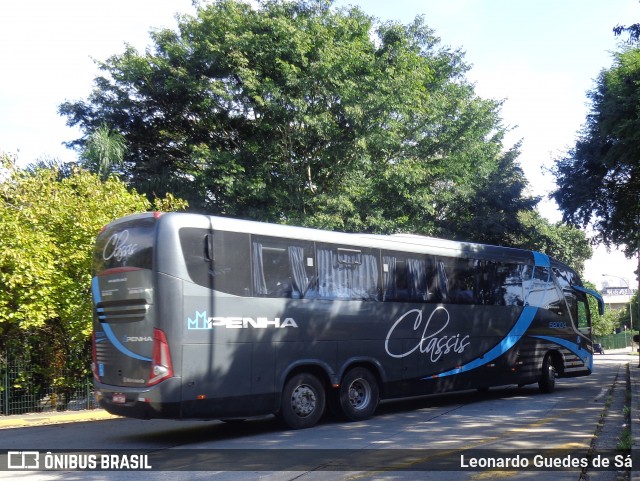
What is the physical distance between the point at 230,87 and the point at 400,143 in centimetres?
738

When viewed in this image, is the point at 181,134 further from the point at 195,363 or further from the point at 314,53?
the point at 195,363

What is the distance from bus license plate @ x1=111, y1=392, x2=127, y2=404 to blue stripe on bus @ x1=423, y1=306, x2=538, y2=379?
702 cm

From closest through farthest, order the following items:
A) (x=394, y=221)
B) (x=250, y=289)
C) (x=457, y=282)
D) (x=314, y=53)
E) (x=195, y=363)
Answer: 1. (x=195, y=363)
2. (x=250, y=289)
3. (x=457, y=282)
4. (x=314, y=53)
5. (x=394, y=221)

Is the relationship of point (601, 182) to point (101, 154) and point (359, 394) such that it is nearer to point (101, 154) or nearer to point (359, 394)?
point (359, 394)

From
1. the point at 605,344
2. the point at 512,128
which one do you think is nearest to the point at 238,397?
the point at 512,128

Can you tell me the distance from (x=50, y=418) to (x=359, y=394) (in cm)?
649

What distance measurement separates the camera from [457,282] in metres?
15.4

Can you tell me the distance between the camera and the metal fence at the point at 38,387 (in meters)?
15.2

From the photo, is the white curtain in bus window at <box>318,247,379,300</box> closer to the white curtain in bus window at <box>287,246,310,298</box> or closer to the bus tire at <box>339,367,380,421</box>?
the white curtain in bus window at <box>287,246,310,298</box>

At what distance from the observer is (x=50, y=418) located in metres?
14.1

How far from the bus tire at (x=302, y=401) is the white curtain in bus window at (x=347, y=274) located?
156cm

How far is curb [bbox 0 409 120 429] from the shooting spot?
13.7 meters

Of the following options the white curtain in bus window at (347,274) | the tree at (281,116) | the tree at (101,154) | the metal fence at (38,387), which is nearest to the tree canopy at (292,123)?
the tree at (281,116)

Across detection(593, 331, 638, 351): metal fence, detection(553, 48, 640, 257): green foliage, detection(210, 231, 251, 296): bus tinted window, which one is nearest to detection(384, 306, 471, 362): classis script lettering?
detection(210, 231, 251, 296): bus tinted window
